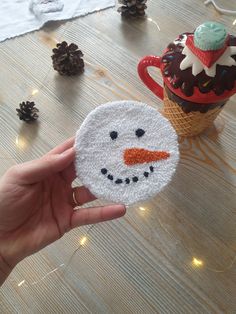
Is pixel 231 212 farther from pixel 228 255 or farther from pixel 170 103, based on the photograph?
pixel 170 103

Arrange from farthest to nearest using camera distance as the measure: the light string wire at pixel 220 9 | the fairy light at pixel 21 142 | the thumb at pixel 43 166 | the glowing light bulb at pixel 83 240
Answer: the light string wire at pixel 220 9 < the fairy light at pixel 21 142 < the glowing light bulb at pixel 83 240 < the thumb at pixel 43 166

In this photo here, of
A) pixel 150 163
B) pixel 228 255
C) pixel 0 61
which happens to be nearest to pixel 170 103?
pixel 150 163

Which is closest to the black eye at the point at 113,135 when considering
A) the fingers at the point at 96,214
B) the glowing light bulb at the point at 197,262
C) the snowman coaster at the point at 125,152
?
the snowman coaster at the point at 125,152

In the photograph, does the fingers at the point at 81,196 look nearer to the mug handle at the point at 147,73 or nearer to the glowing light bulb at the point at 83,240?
the glowing light bulb at the point at 83,240

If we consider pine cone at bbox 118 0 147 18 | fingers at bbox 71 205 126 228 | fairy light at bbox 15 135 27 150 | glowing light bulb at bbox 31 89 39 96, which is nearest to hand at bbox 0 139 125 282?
fingers at bbox 71 205 126 228

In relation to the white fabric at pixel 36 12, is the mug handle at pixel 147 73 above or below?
above
